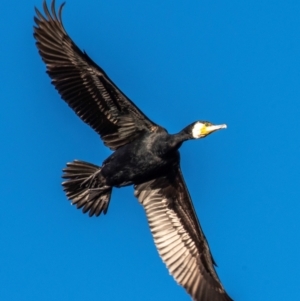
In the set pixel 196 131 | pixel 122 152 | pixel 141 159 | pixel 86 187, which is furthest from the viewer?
pixel 86 187

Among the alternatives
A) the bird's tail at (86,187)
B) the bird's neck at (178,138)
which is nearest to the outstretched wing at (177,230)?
the bird's tail at (86,187)

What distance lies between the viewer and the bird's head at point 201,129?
65.6 feet

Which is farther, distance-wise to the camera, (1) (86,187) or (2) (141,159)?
(1) (86,187)

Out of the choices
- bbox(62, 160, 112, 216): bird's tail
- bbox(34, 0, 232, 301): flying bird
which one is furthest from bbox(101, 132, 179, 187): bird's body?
bbox(62, 160, 112, 216): bird's tail

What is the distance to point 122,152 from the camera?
20.5 meters

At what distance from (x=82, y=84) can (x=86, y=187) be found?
1.78 m

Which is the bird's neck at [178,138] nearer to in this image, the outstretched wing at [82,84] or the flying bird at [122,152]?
the flying bird at [122,152]

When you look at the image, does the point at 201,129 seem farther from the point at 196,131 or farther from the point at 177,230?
the point at 177,230

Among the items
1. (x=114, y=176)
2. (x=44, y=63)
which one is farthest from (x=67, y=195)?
(x=44, y=63)

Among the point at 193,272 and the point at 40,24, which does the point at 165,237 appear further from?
the point at 40,24

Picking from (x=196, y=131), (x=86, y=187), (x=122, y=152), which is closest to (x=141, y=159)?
(x=122, y=152)

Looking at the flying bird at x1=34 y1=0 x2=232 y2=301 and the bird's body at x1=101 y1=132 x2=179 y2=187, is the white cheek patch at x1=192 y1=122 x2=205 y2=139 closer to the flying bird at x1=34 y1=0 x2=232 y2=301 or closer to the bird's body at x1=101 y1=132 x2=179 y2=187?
the flying bird at x1=34 y1=0 x2=232 y2=301

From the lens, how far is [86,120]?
815 inches

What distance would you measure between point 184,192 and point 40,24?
3941 millimetres
